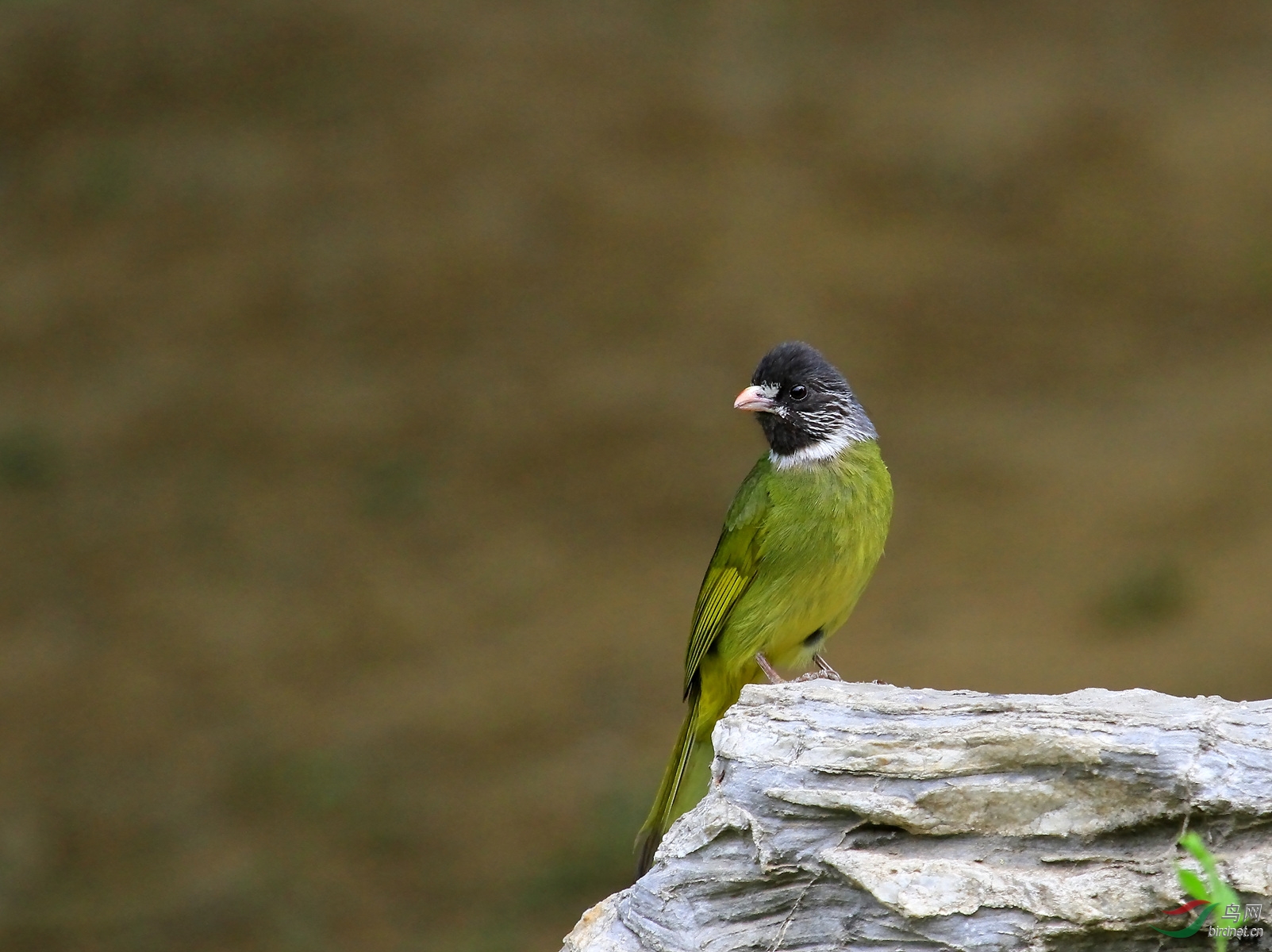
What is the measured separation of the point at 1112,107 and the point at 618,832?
27.8 feet

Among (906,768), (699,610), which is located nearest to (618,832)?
(699,610)

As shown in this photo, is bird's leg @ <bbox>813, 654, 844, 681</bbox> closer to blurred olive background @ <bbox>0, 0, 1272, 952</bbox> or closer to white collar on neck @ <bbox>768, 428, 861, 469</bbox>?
white collar on neck @ <bbox>768, 428, 861, 469</bbox>

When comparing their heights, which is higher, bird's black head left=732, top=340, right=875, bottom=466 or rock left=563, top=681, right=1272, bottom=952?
bird's black head left=732, top=340, right=875, bottom=466

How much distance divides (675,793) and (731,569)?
0.90 metres

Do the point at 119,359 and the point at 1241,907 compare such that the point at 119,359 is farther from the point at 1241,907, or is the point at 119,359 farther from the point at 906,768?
the point at 1241,907

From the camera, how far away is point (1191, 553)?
438 inches

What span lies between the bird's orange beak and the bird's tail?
4.40ft

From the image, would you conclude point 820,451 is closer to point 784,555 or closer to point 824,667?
→ point 784,555

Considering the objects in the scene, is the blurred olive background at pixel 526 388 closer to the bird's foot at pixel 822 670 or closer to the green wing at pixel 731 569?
the bird's foot at pixel 822 670

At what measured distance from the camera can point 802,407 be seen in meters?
5.73

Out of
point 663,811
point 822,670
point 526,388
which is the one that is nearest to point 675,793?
point 663,811

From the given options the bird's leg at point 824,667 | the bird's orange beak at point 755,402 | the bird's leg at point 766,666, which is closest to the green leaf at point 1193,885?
the bird's leg at point 766,666

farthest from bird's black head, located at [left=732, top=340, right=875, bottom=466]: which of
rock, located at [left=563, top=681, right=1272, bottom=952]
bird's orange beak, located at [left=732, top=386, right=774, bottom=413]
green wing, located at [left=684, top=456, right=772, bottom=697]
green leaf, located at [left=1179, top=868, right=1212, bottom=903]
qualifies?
green leaf, located at [left=1179, top=868, right=1212, bottom=903]

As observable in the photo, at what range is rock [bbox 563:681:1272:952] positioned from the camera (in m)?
3.60
